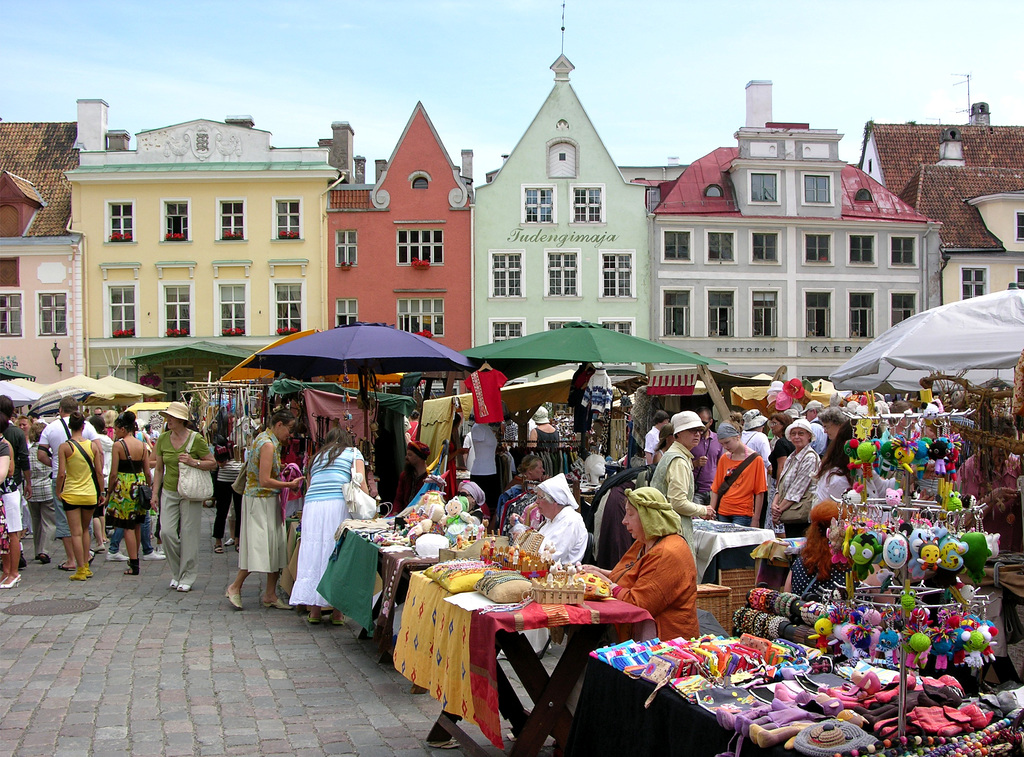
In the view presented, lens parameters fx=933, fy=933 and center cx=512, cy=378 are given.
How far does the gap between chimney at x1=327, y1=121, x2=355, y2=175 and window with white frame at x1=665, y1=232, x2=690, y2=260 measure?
40.6 ft

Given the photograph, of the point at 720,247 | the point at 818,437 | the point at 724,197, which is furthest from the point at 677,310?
the point at 818,437

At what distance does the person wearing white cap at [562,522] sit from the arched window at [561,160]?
27311 mm

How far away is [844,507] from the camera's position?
4008mm

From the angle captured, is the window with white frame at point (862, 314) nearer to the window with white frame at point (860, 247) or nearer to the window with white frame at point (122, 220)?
the window with white frame at point (860, 247)

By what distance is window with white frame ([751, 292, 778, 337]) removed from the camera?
32.8m

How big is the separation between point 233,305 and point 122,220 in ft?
15.9

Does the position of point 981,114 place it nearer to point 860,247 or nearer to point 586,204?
point 860,247

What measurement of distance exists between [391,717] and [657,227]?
28291 millimetres

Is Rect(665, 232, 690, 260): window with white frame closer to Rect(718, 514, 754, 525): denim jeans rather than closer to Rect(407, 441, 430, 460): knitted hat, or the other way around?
Rect(407, 441, 430, 460): knitted hat

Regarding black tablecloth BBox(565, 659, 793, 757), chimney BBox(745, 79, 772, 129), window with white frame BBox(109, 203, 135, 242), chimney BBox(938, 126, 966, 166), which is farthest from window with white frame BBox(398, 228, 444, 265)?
black tablecloth BBox(565, 659, 793, 757)

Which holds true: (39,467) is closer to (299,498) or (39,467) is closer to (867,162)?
(299,498)

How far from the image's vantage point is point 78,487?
9766 millimetres

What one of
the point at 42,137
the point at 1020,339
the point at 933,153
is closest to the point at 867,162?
the point at 933,153

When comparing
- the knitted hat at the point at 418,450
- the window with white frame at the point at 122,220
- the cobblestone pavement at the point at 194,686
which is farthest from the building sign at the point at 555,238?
the cobblestone pavement at the point at 194,686
